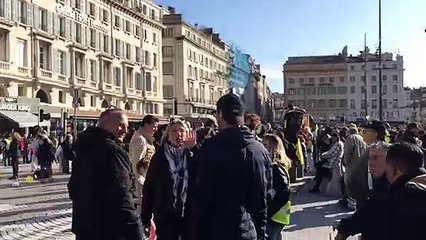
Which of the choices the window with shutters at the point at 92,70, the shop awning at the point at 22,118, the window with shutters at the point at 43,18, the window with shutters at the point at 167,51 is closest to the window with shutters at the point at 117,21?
the window with shutters at the point at 92,70

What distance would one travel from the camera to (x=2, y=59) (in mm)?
40062

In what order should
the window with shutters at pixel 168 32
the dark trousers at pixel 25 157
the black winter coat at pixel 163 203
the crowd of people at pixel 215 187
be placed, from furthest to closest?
the window with shutters at pixel 168 32 < the dark trousers at pixel 25 157 < the black winter coat at pixel 163 203 < the crowd of people at pixel 215 187

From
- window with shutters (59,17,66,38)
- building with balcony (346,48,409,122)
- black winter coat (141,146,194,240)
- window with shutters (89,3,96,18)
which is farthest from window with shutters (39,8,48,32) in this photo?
building with balcony (346,48,409,122)

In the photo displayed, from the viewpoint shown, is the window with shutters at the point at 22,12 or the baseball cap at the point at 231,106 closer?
the baseball cap at the point at 231,106

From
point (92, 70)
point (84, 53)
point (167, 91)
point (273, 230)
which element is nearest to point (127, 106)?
point (92, 70)

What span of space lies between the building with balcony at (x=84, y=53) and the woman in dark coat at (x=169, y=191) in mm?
34790

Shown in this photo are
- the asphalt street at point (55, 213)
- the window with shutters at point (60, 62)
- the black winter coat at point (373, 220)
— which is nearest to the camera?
the black winter coat at point (373, 220)

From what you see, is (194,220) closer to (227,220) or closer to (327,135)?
(227,220)

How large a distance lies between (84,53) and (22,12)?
1067 centimetres

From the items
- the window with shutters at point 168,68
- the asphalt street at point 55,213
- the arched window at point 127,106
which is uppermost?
the window with shutters at point 168,68

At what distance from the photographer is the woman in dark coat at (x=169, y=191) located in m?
6.13

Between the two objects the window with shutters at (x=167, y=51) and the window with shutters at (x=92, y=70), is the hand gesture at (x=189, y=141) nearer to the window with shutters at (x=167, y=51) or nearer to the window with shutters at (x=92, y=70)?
the window with shutters at (x=92, y=70)

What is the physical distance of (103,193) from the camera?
502 cm

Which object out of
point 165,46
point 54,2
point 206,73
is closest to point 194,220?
point 54,2
